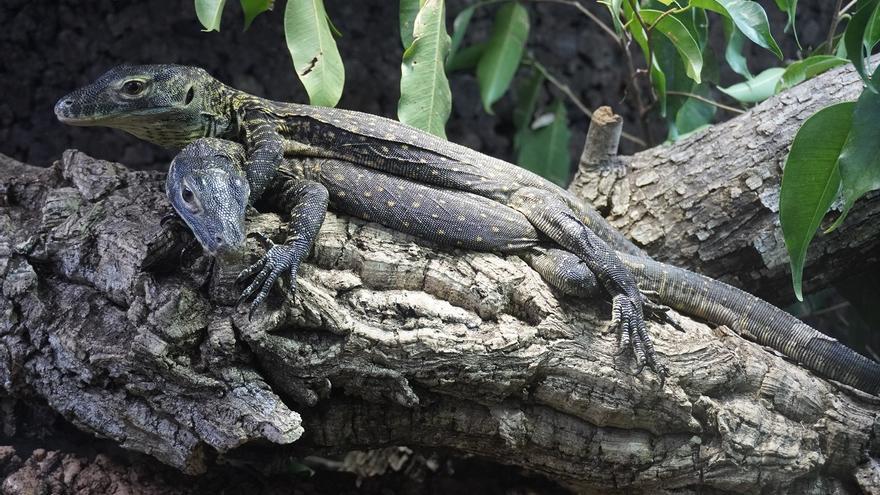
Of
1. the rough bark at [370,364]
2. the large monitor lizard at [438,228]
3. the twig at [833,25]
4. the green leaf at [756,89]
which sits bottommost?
the rough bark at [370,364]

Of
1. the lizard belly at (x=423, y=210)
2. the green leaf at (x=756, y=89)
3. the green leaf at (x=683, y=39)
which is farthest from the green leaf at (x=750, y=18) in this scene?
the lizard belly at (x=423, y=210)

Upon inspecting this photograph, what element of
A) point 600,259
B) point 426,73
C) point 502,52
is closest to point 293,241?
point 426,73

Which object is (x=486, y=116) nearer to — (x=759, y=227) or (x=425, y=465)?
(x=759, y=227)

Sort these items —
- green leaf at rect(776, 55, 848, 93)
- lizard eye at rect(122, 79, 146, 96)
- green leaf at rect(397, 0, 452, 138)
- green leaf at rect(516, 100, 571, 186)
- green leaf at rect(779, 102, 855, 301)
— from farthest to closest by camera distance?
green leaf at rect(516, 100, 571, 186) < green leaf at rect(776, 55, 848, 93) < green leaf at rect(397, 0, 452, 138) < lizard eye at rect(122, 79, 146, 96) < green leaf at rect(779, 102, 855, 301)

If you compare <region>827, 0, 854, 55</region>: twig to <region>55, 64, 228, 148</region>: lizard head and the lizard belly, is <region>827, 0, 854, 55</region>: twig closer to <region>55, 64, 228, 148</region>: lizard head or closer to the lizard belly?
the lizard belly

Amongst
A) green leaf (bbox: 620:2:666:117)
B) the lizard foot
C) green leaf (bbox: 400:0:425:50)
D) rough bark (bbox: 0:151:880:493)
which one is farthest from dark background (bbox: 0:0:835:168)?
the lizard foot

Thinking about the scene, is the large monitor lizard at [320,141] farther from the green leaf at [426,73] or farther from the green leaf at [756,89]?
the green leaf at [756,89]
